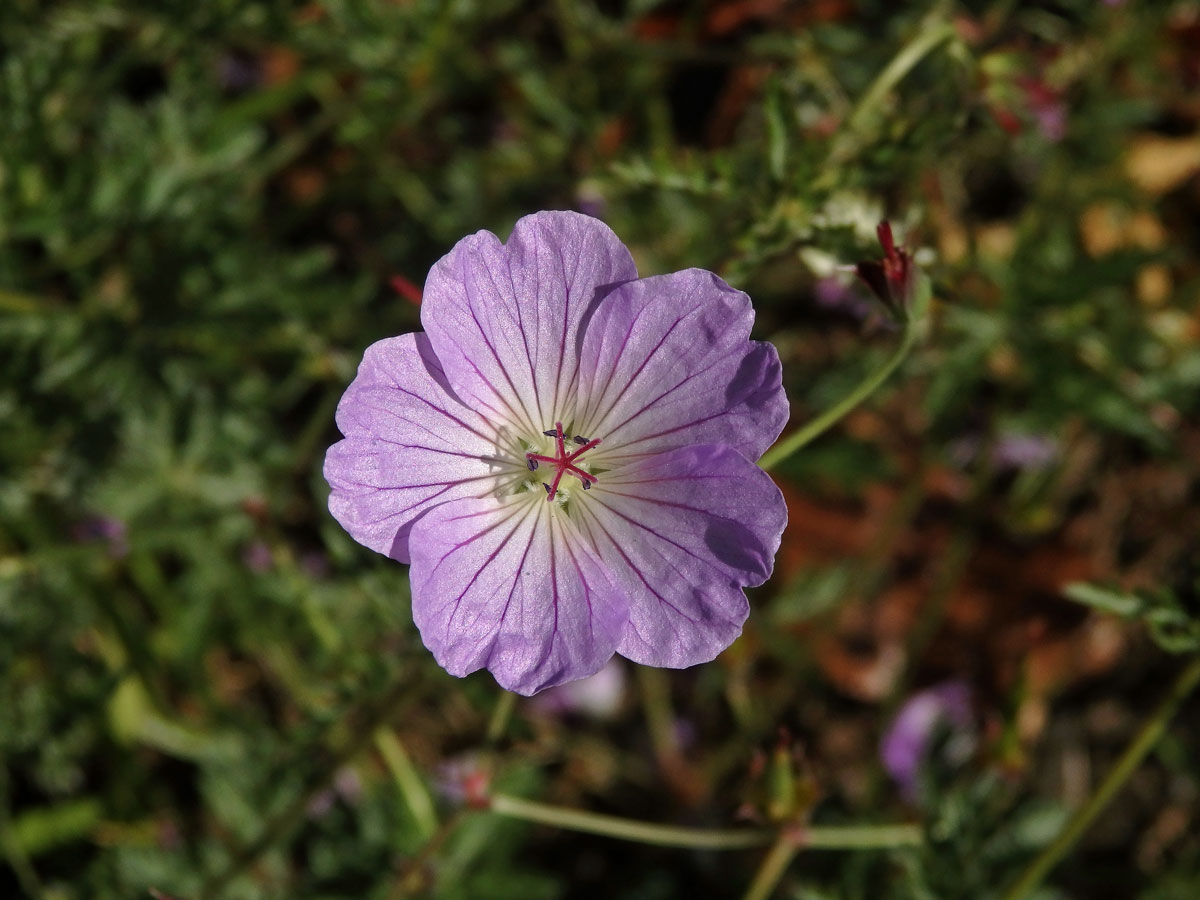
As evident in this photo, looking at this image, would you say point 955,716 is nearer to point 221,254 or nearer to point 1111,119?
point 1111,119

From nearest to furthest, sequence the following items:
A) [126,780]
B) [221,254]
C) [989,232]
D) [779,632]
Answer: [221,254] → [126,780] → [779,632] → [989,232]

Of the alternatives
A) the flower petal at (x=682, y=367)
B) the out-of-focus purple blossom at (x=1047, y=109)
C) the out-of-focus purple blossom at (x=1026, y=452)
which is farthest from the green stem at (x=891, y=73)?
the out-of-focus purple blossom at (x=1026, y=452)

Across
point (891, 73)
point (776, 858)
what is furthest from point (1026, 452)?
point (776, 858)

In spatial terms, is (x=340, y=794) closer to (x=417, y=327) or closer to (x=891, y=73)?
(x=417, y=327)

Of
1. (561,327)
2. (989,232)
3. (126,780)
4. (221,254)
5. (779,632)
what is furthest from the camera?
(989,232)

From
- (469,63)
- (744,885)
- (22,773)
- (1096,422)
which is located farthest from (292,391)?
(1096,422)
